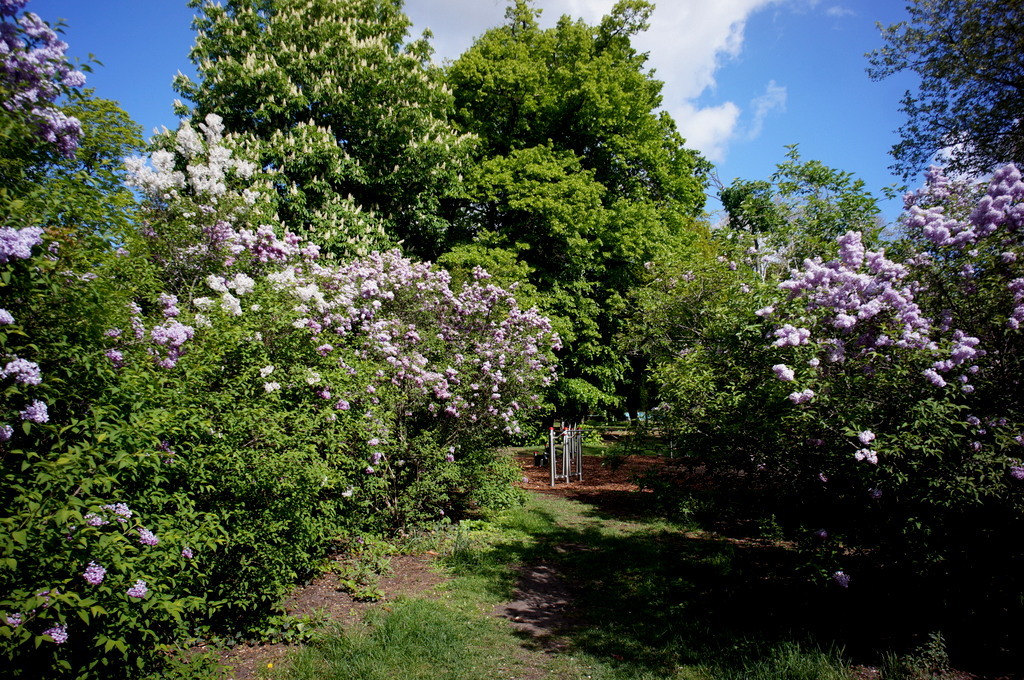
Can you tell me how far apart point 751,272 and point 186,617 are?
19.6ft

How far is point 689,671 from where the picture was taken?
4012 millimetres

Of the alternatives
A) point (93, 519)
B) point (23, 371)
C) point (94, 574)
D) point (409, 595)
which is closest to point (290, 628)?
point (409, 595)

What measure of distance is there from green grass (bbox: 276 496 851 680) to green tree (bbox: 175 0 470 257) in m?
7.71

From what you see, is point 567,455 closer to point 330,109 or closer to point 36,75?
point 330,109

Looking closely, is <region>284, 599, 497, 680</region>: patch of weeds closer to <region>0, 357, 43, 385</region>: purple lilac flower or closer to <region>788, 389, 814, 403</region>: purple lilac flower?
<region>0, 357, 43, 385</region>: purple lilac flower

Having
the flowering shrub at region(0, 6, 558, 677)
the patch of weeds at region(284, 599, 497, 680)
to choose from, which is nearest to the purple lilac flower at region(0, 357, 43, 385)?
the flowering shrub at region(0, 6, 558, 677)

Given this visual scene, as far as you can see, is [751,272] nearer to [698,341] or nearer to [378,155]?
[698,341]

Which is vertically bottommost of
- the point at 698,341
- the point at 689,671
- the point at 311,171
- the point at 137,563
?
the point at 689,671

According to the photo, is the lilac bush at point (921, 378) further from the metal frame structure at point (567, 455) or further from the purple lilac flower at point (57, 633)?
the metal frame structure at point (567, 455)

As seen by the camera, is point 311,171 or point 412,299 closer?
point 412,299

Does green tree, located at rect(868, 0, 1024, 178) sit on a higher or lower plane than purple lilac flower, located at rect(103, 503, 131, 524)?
higher

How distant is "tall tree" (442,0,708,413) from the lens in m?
14.6

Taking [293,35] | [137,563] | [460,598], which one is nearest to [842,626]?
[460,598]

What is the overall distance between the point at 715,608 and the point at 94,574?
490 centimetres
